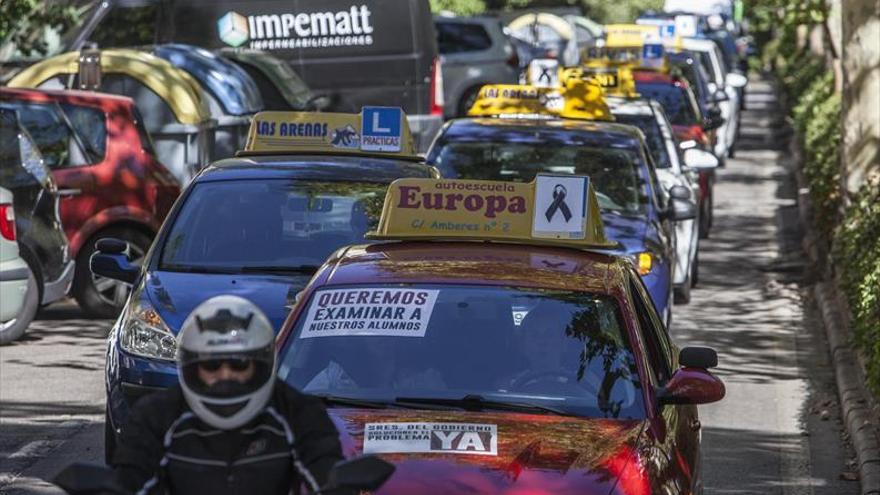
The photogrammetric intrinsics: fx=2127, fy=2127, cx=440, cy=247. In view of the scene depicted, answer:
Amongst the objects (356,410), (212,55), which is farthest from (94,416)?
(212,55)

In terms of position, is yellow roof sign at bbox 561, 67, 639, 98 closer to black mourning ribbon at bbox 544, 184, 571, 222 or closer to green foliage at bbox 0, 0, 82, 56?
green foliage at bbox 0, 0, 82, 56

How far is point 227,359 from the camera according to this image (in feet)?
14.8

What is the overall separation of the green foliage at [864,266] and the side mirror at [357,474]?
21.4 feet

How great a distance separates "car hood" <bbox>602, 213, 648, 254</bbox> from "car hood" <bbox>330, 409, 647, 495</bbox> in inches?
259

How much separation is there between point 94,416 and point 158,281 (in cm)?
200

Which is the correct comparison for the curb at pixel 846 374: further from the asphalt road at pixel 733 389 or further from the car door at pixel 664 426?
the car door at pixel 664 426

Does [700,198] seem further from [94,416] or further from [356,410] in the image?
[356,410]

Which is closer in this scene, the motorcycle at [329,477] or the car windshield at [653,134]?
the motorcycle at [329,477]

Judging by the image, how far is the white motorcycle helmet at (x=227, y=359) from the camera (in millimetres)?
4504

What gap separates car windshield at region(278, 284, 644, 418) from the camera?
21.9 feet

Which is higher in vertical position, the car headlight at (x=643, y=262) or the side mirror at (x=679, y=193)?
the side mirror at (x=679, y=193)

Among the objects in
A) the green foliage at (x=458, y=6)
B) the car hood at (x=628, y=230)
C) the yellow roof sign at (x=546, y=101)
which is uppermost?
the yellow roof sign at (x=546, y=101)

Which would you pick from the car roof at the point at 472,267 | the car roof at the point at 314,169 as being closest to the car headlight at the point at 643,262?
the car roof at the point at 314,169

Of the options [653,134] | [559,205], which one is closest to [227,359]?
[559,205]
